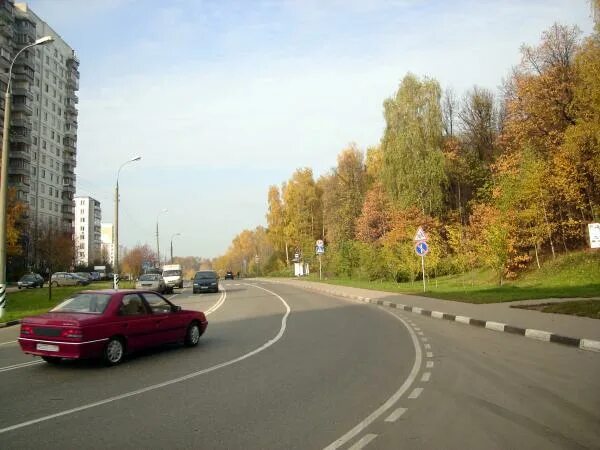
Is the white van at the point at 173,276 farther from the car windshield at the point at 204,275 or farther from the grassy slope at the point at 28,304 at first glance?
the grassy slope at the point at 28,304

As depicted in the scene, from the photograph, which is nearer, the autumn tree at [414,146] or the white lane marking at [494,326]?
the white lane marking at [494,326]

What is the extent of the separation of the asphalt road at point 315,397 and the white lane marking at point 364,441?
0.06ft

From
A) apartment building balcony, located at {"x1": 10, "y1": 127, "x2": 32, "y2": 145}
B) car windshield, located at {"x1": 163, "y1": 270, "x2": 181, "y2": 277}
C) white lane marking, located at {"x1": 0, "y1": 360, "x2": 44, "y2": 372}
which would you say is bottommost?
white lane marking, located at {"x1": 0, "y1": 360, "x2": 44, "y2": 372}

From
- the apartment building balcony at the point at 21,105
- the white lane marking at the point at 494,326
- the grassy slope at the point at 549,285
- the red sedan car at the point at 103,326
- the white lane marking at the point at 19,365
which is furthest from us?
the apartment building balcony at the point at 21,105

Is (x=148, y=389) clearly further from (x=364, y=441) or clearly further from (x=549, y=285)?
(x=549, y=285)

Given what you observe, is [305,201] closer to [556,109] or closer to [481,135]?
[481,135]

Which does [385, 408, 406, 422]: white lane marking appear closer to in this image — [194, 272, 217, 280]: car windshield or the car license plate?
the car license plate

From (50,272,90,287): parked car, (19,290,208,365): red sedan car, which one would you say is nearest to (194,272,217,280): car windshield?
(50,272,90,287): parked car

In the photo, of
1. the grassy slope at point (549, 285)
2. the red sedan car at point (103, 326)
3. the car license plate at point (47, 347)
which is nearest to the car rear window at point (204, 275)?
the grassy slope at point (549, 285)

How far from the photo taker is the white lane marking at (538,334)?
11730mm

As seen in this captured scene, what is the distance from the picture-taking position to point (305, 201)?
7994 cm

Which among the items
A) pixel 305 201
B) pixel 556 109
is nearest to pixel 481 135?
pixel 556 109

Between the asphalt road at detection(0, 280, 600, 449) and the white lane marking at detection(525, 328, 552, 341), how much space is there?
1.24 feet

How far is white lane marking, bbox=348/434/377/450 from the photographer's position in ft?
16.1
